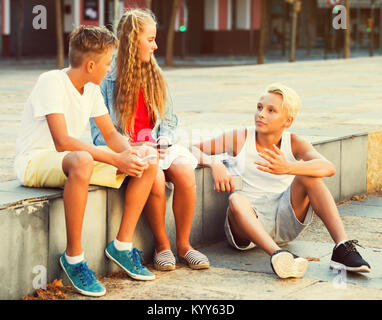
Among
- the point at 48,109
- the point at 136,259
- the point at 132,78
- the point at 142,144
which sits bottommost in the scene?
the point at 136,259

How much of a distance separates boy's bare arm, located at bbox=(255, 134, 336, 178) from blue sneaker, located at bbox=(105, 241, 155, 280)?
0.80 m

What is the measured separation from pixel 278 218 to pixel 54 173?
1413 mm

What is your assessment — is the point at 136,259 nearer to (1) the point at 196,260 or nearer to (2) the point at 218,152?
(1) the point at 196,260

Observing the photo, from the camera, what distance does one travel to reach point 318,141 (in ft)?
20.7

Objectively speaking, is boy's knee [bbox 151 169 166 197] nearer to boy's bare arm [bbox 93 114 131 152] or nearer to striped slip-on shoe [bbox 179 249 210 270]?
boy's bare arm [bbox 93 114 131 152]

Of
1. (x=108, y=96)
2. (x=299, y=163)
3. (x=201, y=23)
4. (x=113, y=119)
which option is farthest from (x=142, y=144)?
(x=201, y=23)

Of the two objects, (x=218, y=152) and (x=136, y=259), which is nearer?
(x=136, y=259)

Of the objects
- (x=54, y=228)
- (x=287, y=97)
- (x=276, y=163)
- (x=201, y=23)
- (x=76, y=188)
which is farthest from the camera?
(x=201, y=23)

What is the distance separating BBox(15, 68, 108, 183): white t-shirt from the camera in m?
4.16

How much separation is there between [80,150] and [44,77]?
1.38 feet

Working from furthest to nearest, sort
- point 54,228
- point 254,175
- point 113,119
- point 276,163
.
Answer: point 254,175 → point 113,119 → point 276,163 → point 54,228

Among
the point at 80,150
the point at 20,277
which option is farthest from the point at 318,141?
the point at 20,277

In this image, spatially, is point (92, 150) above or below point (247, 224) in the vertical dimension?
above

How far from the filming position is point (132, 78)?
4.80 m
